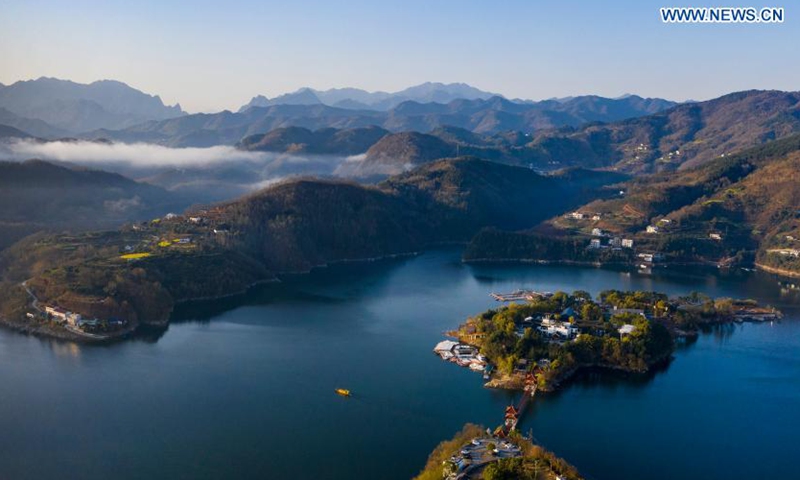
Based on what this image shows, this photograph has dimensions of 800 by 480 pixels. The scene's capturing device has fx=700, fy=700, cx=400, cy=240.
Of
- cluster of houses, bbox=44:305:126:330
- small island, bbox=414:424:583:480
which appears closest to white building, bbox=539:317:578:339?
small island, bbox=414:424:583:480

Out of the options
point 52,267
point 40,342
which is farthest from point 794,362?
point 52,267

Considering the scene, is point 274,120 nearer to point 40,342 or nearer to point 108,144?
point 108,144

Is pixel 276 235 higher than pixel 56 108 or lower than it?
lower

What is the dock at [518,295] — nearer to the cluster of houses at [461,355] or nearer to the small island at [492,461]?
the cluster of houses at [461,355]

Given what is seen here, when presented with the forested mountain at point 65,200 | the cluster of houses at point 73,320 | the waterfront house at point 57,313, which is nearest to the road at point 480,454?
the cluster of houses at point 73,320

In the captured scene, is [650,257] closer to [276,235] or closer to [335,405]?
[276,235]

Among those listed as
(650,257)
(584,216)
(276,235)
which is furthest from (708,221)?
(276,235)

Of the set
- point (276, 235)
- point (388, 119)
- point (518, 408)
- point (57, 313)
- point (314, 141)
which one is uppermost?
point (388, 119)
